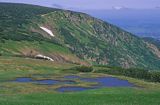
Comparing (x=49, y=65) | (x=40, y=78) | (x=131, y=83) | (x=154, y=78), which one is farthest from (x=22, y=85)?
(x=49, y=65)

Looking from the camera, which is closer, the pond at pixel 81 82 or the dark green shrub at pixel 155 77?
the pond at pixel 81 82

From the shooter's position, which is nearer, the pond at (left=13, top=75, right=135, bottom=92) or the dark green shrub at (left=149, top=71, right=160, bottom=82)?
the pond at (left=13, top=75, right=135, bottom=92)

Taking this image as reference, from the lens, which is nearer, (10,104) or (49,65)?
(10,104)

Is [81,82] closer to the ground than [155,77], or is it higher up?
higher up

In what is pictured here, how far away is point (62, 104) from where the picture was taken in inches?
1735

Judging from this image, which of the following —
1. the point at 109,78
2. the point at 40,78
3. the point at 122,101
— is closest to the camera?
the point at 122,101

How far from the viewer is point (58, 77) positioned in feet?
315

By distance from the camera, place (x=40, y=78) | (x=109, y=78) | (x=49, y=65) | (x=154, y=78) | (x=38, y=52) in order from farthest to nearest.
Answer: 1. (x=38, y=52)
2. (x=49, y=65)
3. (x=154, y=78)
4. (x=109, y=78)
5. (x=40, y=78)

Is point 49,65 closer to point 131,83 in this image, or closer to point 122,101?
point 131,83

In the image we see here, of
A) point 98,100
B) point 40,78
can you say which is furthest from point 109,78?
point 98,100

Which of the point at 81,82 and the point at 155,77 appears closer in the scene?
the point at 81,82

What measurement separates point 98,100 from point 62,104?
6.67 meters

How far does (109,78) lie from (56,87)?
25807 mm

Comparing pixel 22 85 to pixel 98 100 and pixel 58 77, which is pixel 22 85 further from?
pixel 98 100
